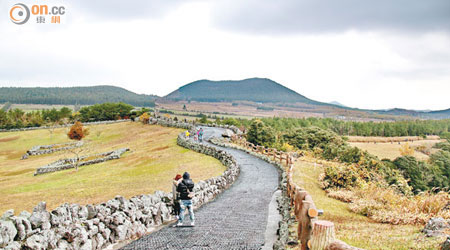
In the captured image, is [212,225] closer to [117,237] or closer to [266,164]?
[117,237]

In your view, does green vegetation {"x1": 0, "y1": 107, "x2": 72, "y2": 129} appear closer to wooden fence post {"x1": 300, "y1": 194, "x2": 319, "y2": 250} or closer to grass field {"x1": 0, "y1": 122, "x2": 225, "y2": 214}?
grass field {"x1": 0, "y1": 122, "x2": 225, "y2": 214}

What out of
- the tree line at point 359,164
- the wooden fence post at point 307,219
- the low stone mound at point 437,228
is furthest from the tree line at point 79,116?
the wooden fence post at point 307,219

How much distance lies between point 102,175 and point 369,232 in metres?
27.4

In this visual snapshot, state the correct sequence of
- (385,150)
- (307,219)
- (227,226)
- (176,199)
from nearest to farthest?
(307,219) < (227,226) < (176,199) < (385,150)

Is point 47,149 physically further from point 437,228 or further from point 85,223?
point 437,228

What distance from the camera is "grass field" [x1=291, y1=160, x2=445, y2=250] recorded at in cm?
921

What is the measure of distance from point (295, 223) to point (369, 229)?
266 centimetres

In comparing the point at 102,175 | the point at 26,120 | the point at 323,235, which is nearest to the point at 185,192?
the point at 323,235

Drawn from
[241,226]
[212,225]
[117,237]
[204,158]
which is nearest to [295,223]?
[241,226]

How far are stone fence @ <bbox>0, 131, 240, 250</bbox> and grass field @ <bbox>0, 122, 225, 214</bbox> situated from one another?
9.89 m

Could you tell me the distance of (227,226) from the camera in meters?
12.5

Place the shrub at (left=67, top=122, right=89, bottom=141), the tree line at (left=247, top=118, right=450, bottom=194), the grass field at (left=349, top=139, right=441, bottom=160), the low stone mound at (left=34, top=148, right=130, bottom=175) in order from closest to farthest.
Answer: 1. the tree line at (left=247, top=118, right=450, bottom=194)
2. the low stone mound at (left=34, top=148, right=130, bottom=175)
3. the shrub at (left=67, top=122, right=89, bottom=141)
4. the grass field at (left=349, top=139, right=441, bottom=160)

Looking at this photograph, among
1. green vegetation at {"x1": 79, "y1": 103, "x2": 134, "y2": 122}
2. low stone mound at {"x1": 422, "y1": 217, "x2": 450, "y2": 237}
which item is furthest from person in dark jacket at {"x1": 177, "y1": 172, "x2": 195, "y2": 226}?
green vegetation at {"x1": 79, "y1": 103, "x2": 134, "y2": 122}

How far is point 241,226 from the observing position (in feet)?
41.1
